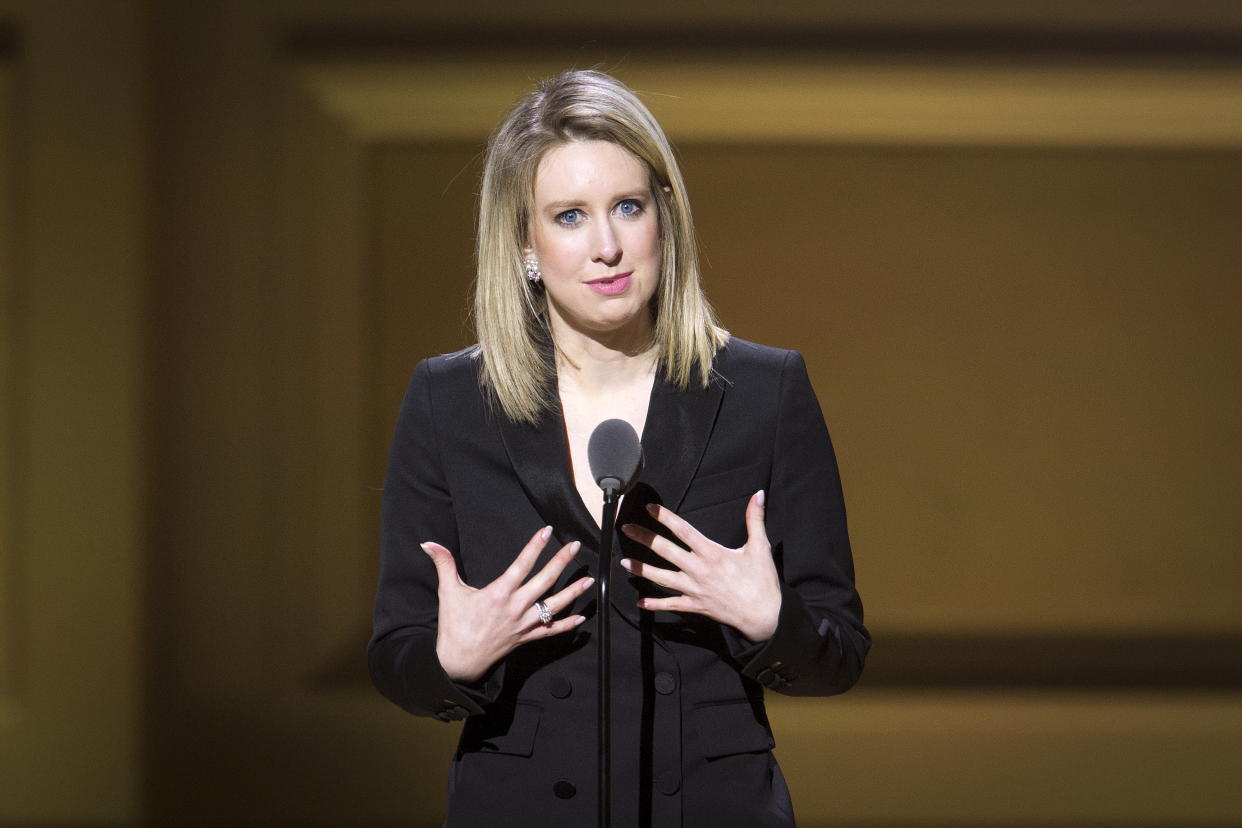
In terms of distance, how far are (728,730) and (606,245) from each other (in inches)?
19.8

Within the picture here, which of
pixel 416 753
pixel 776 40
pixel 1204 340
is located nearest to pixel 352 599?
pixel 416 753

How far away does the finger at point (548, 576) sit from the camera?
124 centimetres

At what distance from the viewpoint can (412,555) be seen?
1408 millimetres

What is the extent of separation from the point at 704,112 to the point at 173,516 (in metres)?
1.48

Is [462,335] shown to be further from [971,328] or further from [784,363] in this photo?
[784,363]

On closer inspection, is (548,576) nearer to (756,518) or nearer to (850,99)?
(756,518)

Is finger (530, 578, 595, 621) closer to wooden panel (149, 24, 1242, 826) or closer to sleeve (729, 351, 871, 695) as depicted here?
sleeve (729, 351, 871, 695)

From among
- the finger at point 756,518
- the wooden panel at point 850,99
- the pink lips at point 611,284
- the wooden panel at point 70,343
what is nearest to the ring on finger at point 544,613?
the finger at point 756,518

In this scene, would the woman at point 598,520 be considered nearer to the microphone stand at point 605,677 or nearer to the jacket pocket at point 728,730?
the jacket pocket at point 728,730

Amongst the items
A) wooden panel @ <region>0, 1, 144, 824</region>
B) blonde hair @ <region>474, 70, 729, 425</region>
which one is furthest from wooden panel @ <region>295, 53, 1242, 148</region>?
blonde hair @ <region>474, 70, 729, 425</region>

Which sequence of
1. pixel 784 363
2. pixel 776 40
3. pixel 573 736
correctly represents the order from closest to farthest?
pixel 573 736
pixel 784 363
pixel 776 40

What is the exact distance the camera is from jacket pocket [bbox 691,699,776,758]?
1.34 m

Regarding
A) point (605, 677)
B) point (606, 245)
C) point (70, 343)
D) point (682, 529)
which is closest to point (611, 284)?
point (606, 245)

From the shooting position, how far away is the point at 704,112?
295 centimetres
